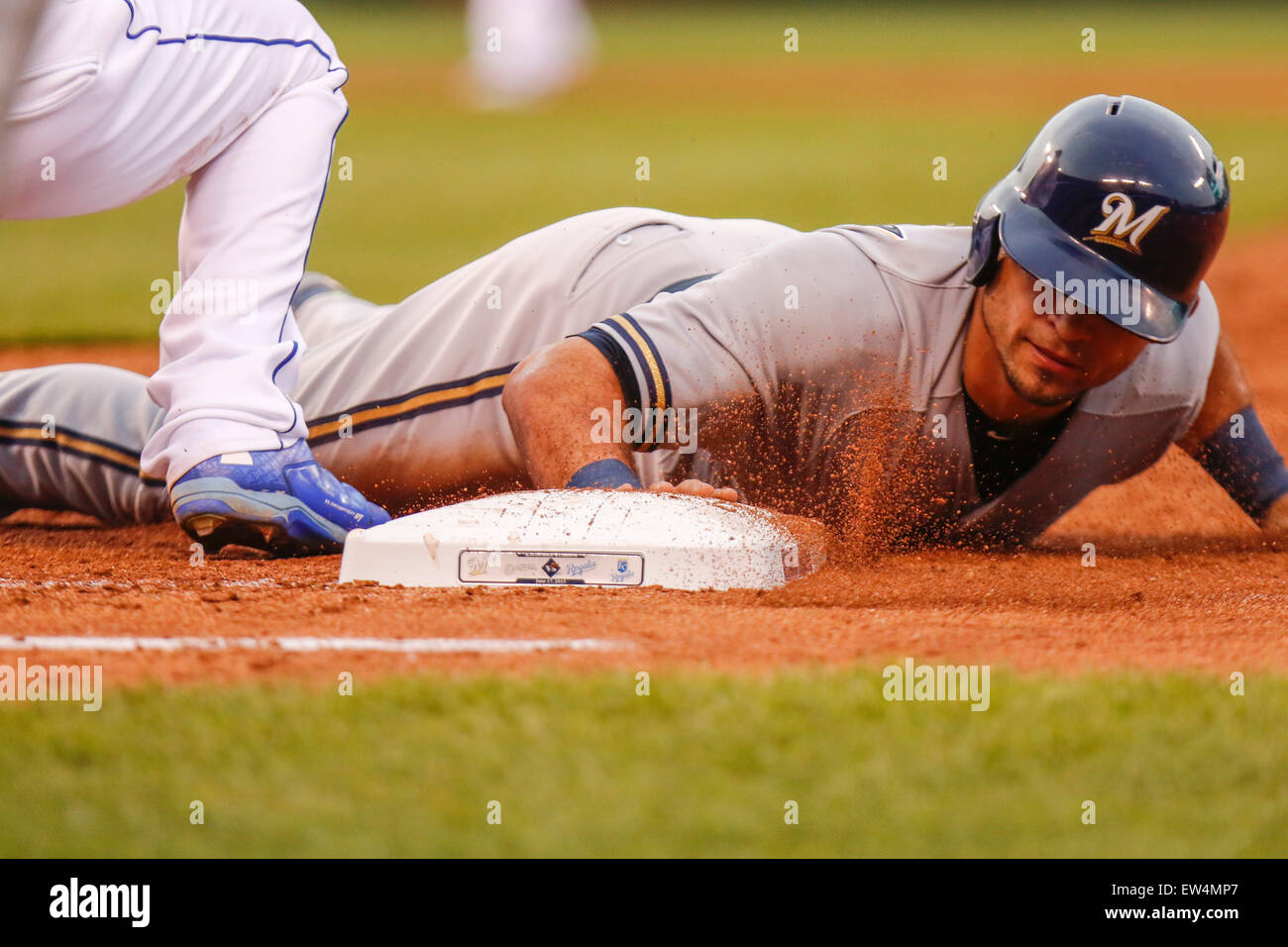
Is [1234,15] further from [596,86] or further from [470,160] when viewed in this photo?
[470,160]

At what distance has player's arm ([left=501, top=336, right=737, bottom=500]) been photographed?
130 inches

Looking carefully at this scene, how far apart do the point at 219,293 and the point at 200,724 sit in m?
1.53

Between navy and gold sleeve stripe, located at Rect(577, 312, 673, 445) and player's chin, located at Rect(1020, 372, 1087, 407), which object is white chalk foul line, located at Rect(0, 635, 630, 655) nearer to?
navy and gold sleeve stripe, located at Rect(577, 312, 673, 445)

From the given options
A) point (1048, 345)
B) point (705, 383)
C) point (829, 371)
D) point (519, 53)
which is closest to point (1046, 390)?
point (1048, 345)

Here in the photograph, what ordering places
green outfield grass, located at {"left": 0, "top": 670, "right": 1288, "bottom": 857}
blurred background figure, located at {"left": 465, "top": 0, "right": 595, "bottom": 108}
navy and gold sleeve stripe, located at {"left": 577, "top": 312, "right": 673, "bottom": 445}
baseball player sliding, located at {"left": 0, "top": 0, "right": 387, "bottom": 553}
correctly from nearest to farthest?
green outfield grass, located at {"left": 0, "top": 670, "right": 1288, "bottom": 857} < baseball player sliding, located at {"left": 0, "top": 0, "right": 387, "bottom": 553} < navy and gold sleeve stripe, located at {"left": 577, "top": 312, "right": 673, "bottom": 445} < blurred background figure, located at {"left": 465, "top": 0, "right": 595, "bottom": 108}

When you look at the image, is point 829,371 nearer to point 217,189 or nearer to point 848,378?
point 848,378

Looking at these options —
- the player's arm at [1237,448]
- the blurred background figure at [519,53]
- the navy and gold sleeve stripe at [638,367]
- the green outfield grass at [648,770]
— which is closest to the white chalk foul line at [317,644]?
the green outfield grass at [648,770]

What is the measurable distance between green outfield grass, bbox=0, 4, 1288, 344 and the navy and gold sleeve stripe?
5.27m

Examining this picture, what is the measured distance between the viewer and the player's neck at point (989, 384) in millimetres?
3457

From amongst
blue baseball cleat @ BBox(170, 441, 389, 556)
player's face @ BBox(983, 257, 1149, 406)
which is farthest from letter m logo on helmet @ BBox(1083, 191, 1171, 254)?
blue baseball cleat @ BBox(170, 441, 389, 556)

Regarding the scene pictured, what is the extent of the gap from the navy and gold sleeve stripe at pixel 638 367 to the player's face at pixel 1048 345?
738 millimetres

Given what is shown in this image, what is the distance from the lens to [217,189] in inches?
141

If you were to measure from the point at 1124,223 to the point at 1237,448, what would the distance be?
930mm

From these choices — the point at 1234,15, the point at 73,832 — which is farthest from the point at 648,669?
the point at 1234,15
